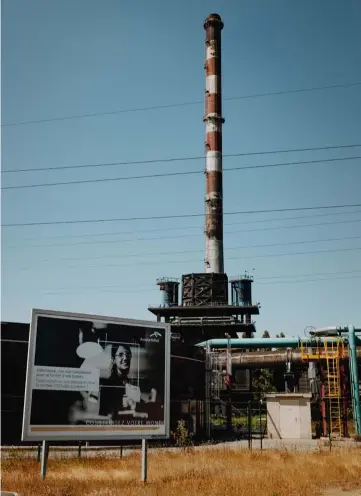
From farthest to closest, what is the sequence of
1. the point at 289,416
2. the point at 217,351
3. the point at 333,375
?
1. the point at 217,351
2. the point at 333,375
3. the point at 289,416

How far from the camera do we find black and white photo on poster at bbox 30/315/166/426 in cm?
1135

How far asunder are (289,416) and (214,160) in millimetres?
31570

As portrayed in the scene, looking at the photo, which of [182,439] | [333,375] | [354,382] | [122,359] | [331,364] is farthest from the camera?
[331,364]

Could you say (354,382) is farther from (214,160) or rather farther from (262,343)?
(214,160)

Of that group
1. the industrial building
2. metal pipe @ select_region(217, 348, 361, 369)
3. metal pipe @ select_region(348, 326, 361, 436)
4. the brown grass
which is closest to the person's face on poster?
the brown grass

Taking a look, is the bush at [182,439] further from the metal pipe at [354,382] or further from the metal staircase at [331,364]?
the metal pipe at [354,382]

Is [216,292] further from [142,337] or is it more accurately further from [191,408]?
[142,337]

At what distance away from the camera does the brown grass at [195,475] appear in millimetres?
10523

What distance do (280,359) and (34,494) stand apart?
2584cm

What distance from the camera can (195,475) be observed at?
12734 millimetres

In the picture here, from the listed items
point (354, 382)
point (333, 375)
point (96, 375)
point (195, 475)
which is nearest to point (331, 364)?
point (333, 375)

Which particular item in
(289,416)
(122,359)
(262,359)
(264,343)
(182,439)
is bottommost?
(182,439)

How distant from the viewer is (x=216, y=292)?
52406 millimetres

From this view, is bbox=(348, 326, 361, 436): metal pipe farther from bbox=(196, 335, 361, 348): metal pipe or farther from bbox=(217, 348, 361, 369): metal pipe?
bbox=(217, 348, 361, 369): metal pipe
